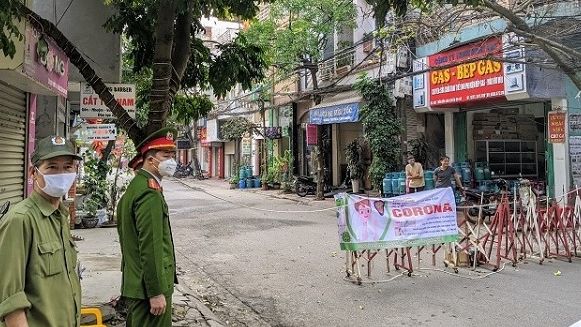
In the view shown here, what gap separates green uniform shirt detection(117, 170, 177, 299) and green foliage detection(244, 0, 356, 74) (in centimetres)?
1677

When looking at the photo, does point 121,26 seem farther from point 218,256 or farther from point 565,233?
point 565,233

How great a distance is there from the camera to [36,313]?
2.39m

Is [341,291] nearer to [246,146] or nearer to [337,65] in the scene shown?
[337,65]

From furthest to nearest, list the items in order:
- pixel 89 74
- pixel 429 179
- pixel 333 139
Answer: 1. pixel 333 139
2. pixel 429 179
3. pixel 89 74

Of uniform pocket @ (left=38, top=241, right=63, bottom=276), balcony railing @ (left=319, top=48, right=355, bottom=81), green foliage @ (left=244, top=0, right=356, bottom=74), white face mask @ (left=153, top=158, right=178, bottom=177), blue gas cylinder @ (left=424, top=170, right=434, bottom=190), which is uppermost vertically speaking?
green foliage @ (left=244, top=0, right=356, bottom=74)

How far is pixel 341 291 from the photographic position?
272 inches

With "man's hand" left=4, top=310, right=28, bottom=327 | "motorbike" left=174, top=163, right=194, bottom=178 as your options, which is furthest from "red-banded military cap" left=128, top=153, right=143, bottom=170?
"motorbike" left=174, top=163, right=194, bottom=178

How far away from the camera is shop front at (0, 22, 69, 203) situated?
5.16 meters

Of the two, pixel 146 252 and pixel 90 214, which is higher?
pixel 146 252

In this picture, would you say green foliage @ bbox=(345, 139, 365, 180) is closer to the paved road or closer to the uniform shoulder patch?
the paved road

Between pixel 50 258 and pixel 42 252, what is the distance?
63mm

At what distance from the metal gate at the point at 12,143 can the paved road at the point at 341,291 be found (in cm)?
287

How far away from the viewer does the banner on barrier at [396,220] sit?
7.12 m

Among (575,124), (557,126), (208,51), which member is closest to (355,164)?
(557,126)
